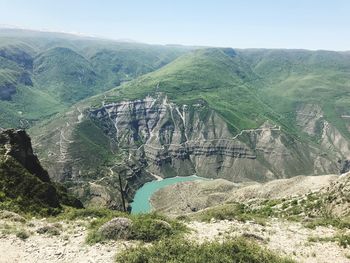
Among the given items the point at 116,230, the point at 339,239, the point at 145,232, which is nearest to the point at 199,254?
the point at 145,232

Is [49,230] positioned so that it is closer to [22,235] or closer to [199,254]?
[22,235]

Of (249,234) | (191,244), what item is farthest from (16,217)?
(249,234)

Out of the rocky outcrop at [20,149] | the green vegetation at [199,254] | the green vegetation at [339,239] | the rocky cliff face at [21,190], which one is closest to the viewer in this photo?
the green vegetation at [199,254]

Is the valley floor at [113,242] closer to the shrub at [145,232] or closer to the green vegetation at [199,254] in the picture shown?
the shrub at [145,232]

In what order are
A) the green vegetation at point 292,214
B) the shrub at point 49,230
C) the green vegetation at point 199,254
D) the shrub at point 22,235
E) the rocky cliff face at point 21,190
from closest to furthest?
1. the green vegetation at point 199,254
2. the shrub at point 22,235
3. the shrub at point 49,230
4. the green vegetation at point 292,214
5. the rocky cliff face at point 21,190

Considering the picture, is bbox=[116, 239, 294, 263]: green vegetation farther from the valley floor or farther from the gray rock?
the gray rock

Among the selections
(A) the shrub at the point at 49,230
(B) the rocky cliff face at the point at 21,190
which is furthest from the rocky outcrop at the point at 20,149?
(A) the shrub at the point at 49,230

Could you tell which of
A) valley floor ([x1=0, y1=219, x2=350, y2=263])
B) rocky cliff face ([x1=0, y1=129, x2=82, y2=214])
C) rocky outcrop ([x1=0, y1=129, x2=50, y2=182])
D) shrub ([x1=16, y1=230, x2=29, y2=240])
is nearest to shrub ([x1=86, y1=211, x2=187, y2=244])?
valley floor ([x1=0, y1=219, x2=350, y2=263])
